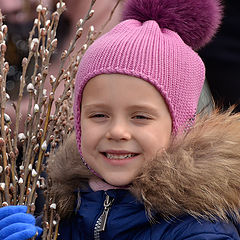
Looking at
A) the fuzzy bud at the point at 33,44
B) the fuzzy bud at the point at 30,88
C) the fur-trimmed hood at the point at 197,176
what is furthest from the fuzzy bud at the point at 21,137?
the fur-trimmed hood at the point at 197,176

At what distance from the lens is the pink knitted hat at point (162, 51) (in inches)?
60.8

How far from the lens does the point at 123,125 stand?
1.49 m

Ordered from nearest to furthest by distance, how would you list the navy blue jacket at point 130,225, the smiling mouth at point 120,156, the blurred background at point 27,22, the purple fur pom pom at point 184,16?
1. the navy blue jacket at point 130,225
2. the smiling mouth at point 120,156
3. the purple fur pom pom at point 184,16
4. the blurred background at point 27,22

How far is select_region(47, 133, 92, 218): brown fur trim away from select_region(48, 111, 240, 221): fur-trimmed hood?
0.25 meters

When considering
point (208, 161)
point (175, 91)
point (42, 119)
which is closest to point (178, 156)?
point (208, 161)

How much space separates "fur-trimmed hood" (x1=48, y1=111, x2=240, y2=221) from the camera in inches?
57.0

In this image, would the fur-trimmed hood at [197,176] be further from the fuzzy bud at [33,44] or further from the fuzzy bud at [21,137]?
the fuzzy bud at [33,44]

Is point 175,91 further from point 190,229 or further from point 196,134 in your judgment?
point 190,229

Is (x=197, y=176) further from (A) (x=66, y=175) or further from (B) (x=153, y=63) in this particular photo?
(A) (x=66, y=175)

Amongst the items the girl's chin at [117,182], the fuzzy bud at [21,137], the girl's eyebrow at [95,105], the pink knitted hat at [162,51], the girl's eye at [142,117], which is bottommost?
the girl's chin at [117,182]

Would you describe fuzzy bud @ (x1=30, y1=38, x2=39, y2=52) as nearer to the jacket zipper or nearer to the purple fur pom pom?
the purple fur pom pom

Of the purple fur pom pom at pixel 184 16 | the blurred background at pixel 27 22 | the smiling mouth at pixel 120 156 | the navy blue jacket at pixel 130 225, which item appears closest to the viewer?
the navy blue jacket at pixel 130 225

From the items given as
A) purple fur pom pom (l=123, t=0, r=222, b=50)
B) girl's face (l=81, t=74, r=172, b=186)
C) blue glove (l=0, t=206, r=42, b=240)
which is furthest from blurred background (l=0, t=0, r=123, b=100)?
blue glove (l=0, t=206, r=42, b=240)

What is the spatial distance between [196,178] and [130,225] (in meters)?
0.22
